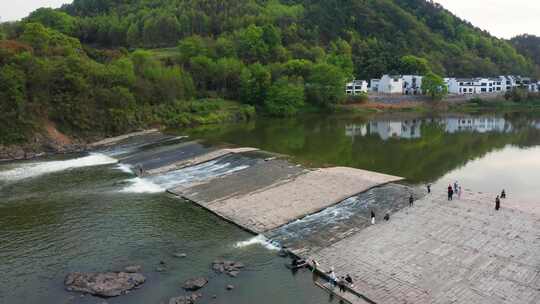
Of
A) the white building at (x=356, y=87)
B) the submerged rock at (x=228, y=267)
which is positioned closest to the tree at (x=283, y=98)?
the white building at (x=356, y=87)

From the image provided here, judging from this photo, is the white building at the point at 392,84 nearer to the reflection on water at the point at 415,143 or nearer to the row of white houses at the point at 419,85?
the row of white houses at the point at 419,85

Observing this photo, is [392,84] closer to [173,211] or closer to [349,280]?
[173,211]

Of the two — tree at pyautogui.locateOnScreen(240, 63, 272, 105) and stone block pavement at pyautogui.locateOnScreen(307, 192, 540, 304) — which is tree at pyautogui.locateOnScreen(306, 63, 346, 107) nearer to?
tree at pyautogui.locateOnScreen(240, 63, 272, 105)

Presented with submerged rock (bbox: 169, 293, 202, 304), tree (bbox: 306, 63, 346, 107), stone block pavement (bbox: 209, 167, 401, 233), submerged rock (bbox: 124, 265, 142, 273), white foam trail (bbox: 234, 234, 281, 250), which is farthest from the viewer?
tree (bbox: 306, 63, 346, 107)

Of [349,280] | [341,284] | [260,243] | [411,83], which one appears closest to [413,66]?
[411,83]

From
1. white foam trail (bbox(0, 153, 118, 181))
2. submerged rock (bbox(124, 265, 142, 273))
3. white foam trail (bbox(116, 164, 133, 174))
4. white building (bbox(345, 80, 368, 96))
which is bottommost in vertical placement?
submerged rock (bbox(124, 265, 142, 273))

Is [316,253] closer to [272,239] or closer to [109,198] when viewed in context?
[272,239]

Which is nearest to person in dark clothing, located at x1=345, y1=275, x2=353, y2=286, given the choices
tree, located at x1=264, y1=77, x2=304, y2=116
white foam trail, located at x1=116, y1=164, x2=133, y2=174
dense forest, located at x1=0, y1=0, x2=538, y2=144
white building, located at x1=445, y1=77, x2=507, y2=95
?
white foam trail, located at x1=116, y1=164, x2=133, y2=174
